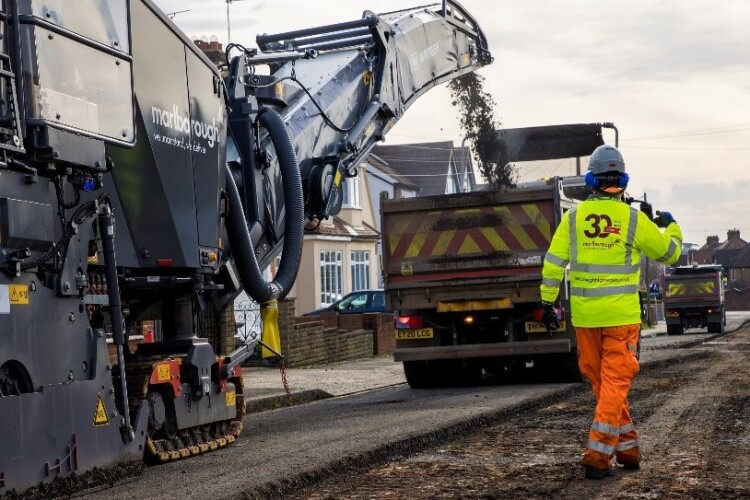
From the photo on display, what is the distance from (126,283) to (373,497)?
8.91 feet

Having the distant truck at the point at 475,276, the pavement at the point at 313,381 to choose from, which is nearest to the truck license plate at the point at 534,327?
the distant truck at the point at 475,276

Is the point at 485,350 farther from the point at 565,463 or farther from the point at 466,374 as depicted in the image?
the point at 565,463

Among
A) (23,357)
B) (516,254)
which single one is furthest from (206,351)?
(516,254)

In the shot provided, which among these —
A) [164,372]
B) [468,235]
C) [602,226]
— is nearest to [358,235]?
[468,235]

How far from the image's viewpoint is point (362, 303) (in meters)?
34.5

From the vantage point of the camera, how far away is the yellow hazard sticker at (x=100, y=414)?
323 inches

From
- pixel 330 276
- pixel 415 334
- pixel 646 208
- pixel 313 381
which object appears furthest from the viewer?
pixel 330 276

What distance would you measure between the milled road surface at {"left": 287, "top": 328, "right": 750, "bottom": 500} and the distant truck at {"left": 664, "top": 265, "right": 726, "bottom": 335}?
31869 millimetres

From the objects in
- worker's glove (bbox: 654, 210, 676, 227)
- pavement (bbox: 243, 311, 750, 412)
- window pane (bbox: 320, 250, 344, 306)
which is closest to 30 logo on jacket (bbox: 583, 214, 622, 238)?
worker's glove (bbox: 654, 210, 676, 227)

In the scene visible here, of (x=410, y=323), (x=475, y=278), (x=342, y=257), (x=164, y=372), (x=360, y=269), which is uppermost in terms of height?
(x=342, y=257)

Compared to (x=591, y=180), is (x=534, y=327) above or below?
below

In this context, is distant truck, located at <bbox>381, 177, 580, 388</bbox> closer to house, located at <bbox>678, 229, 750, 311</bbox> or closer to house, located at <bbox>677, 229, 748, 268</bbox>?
house, located at <bbox>678, 229, 750, 311</bbox>

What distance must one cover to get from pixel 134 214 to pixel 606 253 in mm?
3180

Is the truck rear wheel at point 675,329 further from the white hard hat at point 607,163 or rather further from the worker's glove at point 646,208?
the white hard hat at point 607,163
